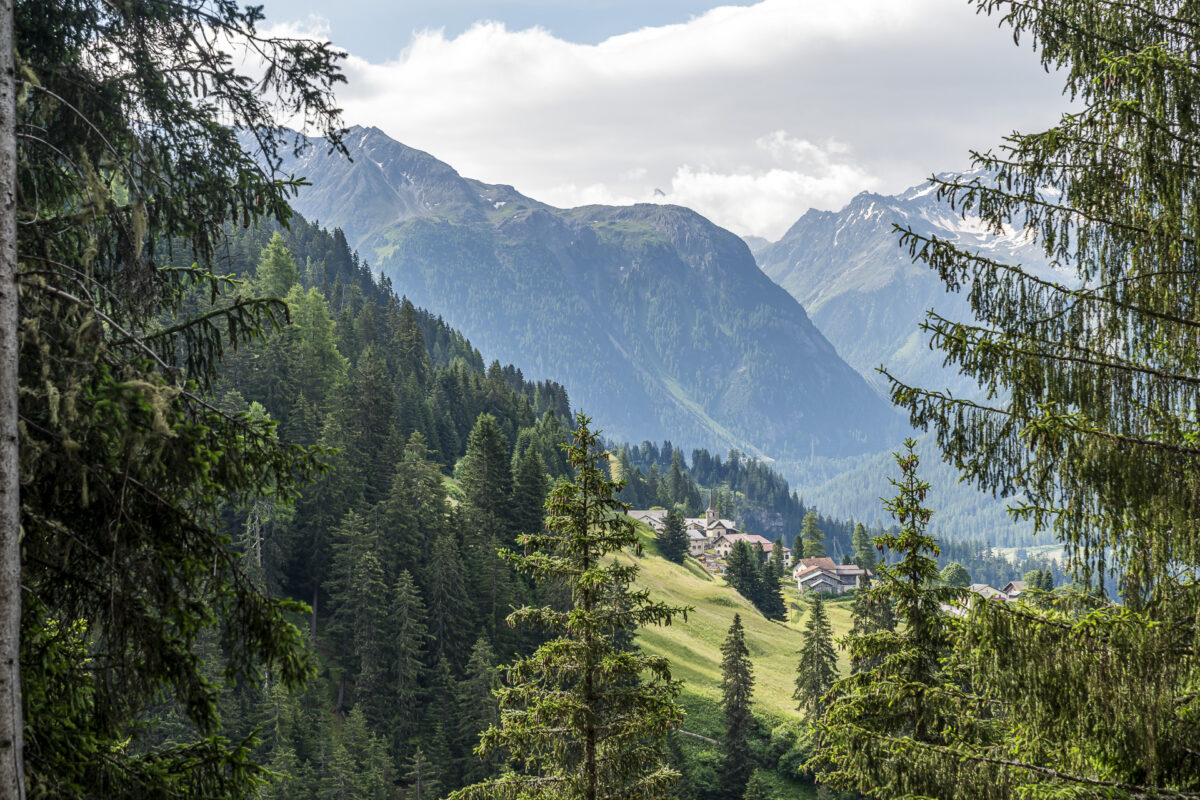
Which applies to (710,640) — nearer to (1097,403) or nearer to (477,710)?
(477,710)

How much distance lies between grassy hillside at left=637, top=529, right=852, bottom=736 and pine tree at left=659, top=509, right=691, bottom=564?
1.39m

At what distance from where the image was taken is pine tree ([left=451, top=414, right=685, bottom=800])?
14.5 m

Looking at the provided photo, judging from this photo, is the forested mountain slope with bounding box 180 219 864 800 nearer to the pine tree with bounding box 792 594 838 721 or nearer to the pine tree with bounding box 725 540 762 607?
the pine tree with bounding box 792 594 838 721

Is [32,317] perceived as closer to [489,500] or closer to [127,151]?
[127,151]

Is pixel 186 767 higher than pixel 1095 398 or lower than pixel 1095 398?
lower

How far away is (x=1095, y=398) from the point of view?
7.96 meters

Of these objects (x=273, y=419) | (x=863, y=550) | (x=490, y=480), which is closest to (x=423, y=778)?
(x=490, y=480)

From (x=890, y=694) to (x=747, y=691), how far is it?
43.1m

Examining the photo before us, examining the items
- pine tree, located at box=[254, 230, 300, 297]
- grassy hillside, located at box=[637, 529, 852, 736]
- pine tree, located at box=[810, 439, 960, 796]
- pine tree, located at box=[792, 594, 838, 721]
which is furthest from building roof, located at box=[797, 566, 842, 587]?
pine tree, located at box=[810, 439, 960, 796]

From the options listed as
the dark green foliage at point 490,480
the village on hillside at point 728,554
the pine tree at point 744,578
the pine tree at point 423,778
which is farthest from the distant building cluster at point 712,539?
the pine tree at point 423,778

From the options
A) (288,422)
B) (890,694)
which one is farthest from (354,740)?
(890,694)

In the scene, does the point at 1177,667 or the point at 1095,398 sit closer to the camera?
the point at 1177,667

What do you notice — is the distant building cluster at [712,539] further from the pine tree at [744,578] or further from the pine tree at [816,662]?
the pine tree at [816,662]

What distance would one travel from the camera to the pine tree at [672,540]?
4345 inches
